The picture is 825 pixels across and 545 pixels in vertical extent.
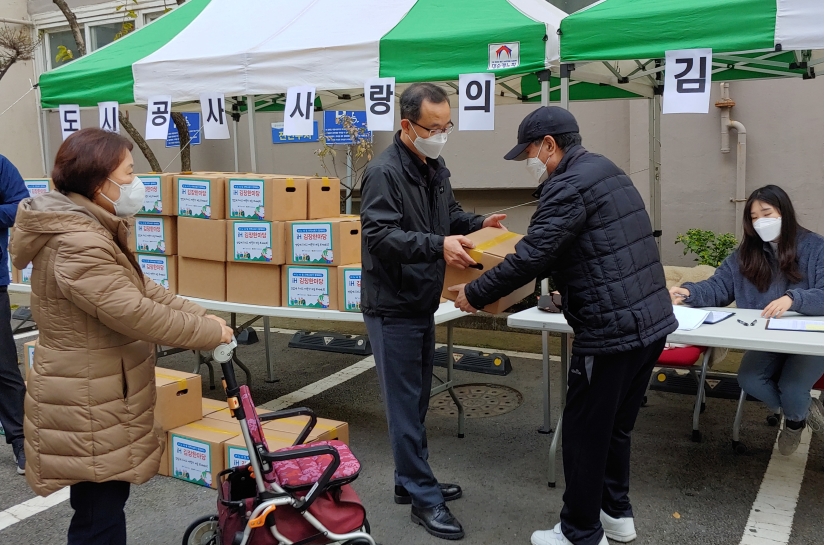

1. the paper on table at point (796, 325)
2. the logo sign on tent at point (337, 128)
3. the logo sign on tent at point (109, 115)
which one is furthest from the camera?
the logo sign on tent at point (337, 128)

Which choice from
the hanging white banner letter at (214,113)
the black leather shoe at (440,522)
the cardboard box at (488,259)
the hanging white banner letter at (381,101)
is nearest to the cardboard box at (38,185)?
the hanging white banner letter at (214,113)

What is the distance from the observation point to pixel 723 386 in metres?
5.23

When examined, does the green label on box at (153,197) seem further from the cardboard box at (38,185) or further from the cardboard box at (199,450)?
the cardboard box at (199,450)

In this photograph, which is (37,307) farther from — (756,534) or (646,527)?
(756,534)

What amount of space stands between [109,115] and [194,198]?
57.8 inches

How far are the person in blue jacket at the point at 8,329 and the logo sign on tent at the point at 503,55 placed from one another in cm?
264

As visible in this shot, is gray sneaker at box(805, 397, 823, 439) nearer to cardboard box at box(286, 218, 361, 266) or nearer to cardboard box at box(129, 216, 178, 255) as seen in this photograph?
cardboard box at box(286, 218, 361, 266)

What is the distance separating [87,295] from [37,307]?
28 centimetres

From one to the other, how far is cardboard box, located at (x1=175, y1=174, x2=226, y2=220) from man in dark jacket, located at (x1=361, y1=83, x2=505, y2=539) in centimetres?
164

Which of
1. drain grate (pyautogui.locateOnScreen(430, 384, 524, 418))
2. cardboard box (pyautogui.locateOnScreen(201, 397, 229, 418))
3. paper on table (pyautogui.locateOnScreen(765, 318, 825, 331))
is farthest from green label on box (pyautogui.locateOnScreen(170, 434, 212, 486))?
paper on table (pyautogui.locateOnScreen(765, 318, 825, 331))

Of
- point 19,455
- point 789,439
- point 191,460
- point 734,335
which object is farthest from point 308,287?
point 789,439

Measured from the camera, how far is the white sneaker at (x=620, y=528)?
330 centimetres

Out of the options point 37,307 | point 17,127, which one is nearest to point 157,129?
point 37,307

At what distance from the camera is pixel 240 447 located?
3.86 meters
